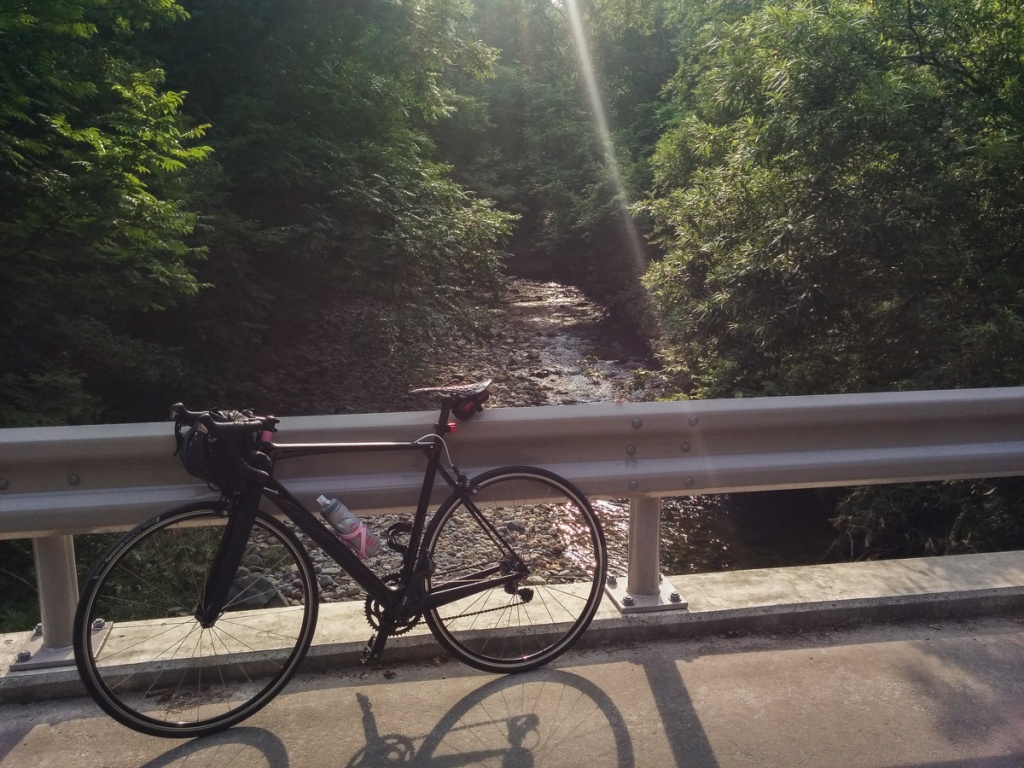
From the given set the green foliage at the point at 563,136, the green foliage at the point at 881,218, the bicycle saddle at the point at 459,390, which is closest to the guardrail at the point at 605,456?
the bicycle saddle at the point at 459,390

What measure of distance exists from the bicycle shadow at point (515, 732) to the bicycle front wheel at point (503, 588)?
0.17 metres

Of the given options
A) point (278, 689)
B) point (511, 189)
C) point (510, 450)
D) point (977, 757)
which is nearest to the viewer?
point (977, 757)

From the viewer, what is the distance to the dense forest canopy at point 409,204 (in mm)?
7742

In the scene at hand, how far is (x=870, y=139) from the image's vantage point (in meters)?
8.65

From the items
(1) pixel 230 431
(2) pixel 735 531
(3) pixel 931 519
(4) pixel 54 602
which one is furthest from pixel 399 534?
(3) pixel 931 519

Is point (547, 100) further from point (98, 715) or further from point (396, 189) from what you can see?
point (98, 715)

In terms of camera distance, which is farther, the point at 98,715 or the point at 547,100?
the point at 547,100

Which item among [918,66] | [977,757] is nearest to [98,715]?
[977,757]

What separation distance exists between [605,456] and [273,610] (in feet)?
4.89

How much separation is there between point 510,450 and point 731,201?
289 inches

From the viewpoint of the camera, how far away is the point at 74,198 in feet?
25.1

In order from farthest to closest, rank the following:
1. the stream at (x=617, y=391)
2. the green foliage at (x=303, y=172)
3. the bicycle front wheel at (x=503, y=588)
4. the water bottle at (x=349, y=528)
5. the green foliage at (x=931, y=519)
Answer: the green foliage at (x=303, y=172), the stream at (x=617, y=391), the green foliage at (x=931, y=519), the bicycle front wheel at (x=503, y=588), the water bottle at (x=349, y=528)

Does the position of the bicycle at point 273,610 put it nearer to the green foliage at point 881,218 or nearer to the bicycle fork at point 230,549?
the bicycle fork at point 230,549

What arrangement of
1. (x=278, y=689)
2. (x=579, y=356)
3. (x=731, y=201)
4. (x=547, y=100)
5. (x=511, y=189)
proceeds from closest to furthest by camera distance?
(x=278, y=689) → (x=731, y=201) → (x=579, y=356) → (x=511, y=189) → (x=547, y=100)
